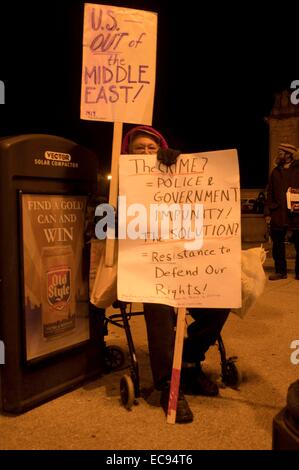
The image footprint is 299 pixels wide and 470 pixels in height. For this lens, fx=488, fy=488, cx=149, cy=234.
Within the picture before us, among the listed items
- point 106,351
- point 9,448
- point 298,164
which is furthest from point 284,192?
point 9,448

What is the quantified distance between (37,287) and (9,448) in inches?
35.8

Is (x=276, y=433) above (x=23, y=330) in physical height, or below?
below

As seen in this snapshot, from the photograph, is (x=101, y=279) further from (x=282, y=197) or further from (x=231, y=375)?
(x=282, y=197)

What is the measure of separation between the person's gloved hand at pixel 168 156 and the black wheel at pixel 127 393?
4.30 ft

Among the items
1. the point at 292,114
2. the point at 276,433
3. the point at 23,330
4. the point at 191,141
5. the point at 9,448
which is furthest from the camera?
the point at 191,141

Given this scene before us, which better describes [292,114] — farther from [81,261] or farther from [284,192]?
[81,261]

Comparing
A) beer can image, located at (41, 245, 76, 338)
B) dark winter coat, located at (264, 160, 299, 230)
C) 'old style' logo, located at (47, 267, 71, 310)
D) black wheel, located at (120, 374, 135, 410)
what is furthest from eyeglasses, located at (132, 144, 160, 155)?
dark winter coat, located at (264, 160, 299, 230)

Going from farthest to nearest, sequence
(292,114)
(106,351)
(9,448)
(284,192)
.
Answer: (292,114), (284,192), (106,351), (9,448)

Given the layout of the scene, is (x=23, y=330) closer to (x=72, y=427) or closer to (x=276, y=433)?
(x=72, y=427)

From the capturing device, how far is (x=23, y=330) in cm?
285

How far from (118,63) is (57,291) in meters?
1.48

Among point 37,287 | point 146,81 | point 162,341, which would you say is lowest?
point 162,341

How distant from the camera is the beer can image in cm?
301

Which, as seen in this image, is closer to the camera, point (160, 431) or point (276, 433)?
point (276, 433)
